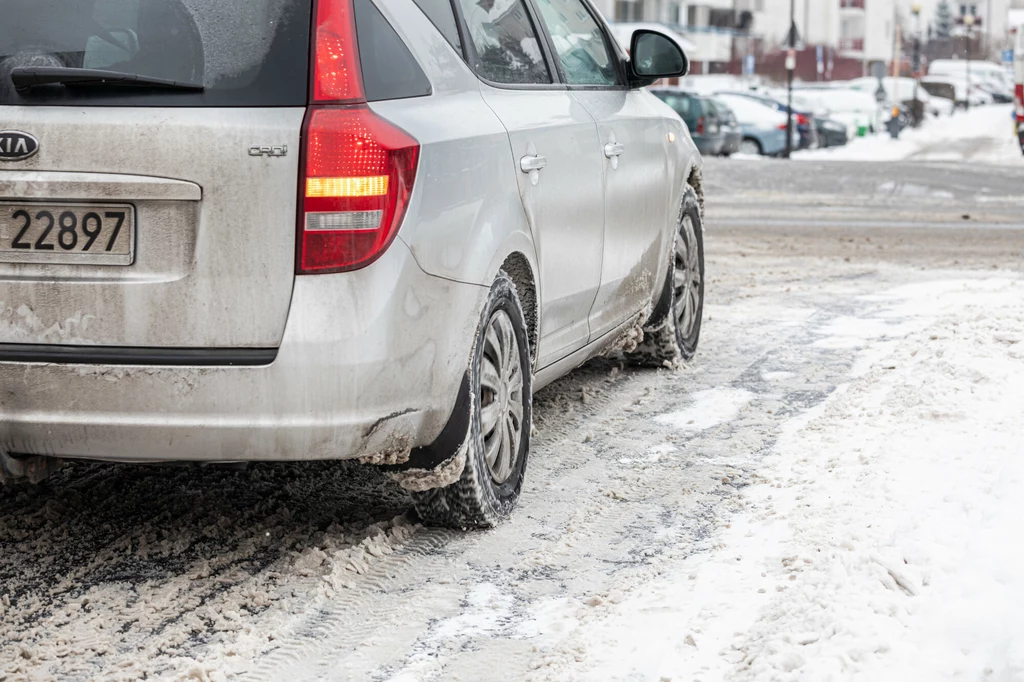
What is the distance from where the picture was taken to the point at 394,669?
128 inches

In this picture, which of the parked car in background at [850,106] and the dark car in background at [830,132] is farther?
the parked car in background at [850,106]

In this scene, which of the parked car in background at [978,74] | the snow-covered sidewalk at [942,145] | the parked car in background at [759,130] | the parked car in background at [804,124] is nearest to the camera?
the snow-covered sidewalk at [942,145]

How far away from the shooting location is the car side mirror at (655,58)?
570 centimetres

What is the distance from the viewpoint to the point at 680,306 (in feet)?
21.7

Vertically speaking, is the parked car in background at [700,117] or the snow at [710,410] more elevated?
the parked car in background at [700,117]

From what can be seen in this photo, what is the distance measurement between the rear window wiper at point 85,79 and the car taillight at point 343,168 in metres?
0.31

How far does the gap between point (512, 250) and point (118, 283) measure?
1.18 metres

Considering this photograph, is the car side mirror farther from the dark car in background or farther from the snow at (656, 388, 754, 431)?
the dark car in background

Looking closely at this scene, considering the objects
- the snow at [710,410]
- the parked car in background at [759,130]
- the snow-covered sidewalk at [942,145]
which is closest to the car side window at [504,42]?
the snow at [710,410]

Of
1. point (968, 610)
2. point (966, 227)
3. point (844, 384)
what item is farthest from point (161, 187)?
point (966, 227)

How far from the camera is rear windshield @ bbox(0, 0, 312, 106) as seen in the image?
11.4 feet

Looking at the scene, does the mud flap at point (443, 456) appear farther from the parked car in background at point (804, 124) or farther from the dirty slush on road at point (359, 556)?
the parked car in background at point (804, 124)

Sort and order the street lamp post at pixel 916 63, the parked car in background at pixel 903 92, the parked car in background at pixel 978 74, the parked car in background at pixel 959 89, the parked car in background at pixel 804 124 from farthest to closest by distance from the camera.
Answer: the parked car in background at pixel 978 74 → the parked car in background at pixel 959 89 → the parked car in background at pixel 903 92 → the street lamp post at pixel 916 63 → the parked car in background at pixel 804 124

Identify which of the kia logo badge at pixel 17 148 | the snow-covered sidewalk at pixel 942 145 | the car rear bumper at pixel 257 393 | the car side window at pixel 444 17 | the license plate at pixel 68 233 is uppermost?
the car side window at pixel 444 17
